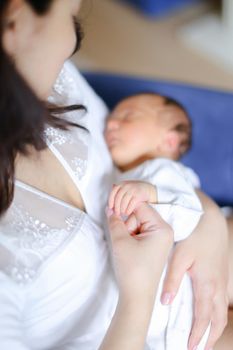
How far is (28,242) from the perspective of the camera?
2.84ft

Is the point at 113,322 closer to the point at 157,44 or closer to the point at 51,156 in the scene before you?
the point at 51,156

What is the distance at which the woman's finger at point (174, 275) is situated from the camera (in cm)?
97

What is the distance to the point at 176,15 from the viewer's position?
2.62 m

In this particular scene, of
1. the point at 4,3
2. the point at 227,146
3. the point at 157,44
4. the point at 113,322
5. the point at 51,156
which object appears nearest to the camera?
the point at 4,3

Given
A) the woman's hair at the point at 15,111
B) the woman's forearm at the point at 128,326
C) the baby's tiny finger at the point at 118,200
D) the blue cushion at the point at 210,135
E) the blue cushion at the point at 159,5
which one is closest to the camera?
the woman's hair at the point at 15,111

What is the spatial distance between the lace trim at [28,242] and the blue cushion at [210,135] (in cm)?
50

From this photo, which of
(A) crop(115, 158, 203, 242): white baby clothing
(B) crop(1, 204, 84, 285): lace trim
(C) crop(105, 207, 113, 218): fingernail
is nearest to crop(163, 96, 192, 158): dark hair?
(A) crop(115, 158, 203, 242): white baby clothing

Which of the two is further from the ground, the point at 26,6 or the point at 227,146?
the point at 26,6

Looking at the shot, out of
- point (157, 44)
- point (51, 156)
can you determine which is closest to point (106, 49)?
point (157, 44)

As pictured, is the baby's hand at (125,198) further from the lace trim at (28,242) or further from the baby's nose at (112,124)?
the baby's nose at (112,124)

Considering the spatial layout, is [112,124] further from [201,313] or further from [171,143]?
[201,313]

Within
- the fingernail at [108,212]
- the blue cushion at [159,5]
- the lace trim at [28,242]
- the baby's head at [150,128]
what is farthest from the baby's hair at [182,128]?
the blue cushion at [159,5]

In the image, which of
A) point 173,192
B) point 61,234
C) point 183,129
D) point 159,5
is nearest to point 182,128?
point 183,129

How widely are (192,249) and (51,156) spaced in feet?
0.94
